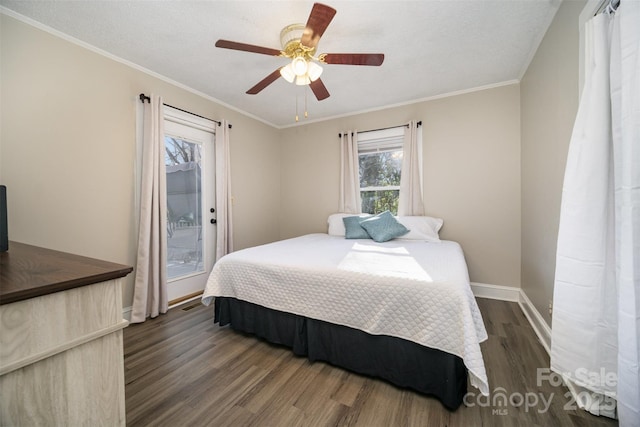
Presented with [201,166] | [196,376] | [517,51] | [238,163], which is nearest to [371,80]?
[517,51]

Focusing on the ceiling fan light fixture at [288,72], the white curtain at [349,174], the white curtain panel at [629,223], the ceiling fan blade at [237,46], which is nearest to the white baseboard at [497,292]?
the white curtain at [349,174]

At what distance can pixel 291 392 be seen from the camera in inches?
57.4

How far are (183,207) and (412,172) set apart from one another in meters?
2.97

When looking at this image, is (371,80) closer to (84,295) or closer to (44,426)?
(84,295)

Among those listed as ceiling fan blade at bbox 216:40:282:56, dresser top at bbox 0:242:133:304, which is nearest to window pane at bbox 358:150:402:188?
ceiling fan blade at bbox 216:40:282:56

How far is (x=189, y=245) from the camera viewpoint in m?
2.99

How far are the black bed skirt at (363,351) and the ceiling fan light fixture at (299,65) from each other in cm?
186

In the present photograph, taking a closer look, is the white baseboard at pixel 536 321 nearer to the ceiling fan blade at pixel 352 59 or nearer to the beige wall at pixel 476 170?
the beige wall at pixel 476 170

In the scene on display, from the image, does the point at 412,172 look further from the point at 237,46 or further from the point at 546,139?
the point at 237,46

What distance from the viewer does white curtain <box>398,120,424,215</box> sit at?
3.18 metres

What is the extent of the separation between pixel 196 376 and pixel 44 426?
110 cm

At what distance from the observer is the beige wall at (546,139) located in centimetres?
157

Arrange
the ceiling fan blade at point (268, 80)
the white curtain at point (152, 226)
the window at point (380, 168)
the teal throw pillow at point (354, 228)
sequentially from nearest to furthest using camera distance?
1. the ceiling fan blade at point (268, 80)
2. the white curtain at point (152, 226)
3. the teal throw pillow at point (354, 228)
4. the window at point (380, 168)

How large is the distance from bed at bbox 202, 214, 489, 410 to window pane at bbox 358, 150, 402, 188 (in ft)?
4.87
